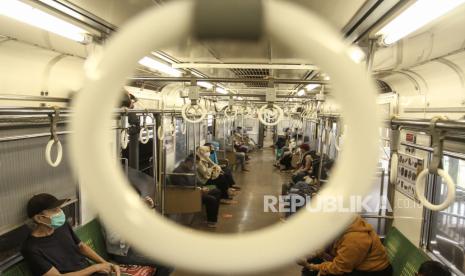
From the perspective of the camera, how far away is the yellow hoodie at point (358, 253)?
2.86 metres

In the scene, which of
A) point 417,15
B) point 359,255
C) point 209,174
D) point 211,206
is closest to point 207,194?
point 211,206

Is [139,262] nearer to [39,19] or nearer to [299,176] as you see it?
[39,19]

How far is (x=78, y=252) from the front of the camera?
9.35 ft

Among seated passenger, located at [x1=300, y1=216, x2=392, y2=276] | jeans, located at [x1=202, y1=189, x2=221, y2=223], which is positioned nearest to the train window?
seated passenger, located at [x1=300, y1=216, x2=392, y2=276]

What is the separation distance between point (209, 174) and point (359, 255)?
4.35 metres

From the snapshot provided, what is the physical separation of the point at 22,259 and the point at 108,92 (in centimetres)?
276

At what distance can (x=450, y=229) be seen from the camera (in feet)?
11.8

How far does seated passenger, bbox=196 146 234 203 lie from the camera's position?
6.75 meters

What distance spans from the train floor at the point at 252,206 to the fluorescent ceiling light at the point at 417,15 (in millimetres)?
2064

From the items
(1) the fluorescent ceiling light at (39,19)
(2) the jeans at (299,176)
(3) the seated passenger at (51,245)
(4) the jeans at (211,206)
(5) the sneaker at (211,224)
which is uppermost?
(1) the fluorescent ceiling light at (39,19)

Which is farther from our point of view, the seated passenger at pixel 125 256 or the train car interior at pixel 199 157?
the seated passenger at pixel 125 256

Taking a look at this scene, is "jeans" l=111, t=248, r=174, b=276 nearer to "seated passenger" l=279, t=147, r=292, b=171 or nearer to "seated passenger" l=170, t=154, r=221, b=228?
"seated passenger" l=170, t=154, r=221, b=228

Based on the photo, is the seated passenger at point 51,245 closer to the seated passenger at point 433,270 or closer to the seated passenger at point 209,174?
the seated passenger at point 433,270

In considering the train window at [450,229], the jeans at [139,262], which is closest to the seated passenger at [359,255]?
the train window at [450,229]
